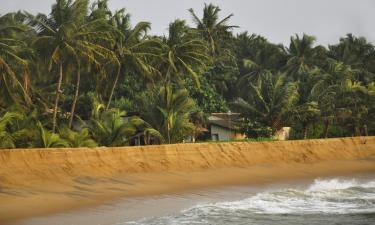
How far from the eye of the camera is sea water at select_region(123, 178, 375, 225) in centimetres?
1121

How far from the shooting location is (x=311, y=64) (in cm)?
4538

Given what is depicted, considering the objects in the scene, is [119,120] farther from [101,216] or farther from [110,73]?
[101,216]

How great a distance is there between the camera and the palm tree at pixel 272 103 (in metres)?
28.3

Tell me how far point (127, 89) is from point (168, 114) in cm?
1147

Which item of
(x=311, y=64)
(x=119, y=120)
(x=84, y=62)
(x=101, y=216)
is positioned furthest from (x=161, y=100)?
(x=311, y=64)

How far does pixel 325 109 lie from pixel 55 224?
24.7m

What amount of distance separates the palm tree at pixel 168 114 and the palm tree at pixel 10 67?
5632 millimetres

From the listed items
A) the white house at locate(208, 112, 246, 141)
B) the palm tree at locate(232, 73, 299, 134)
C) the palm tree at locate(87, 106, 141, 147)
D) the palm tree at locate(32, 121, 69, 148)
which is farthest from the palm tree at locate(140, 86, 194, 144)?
the white house at locate(208, 112, 246, 141)

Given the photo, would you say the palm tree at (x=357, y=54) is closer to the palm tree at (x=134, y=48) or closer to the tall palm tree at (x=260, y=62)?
the tall palm tree at (x=260, y=62)

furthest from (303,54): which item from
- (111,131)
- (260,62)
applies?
(111,131)

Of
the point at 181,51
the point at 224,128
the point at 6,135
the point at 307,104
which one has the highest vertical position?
the point at 181,51

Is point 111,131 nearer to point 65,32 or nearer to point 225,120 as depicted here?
point 65,32

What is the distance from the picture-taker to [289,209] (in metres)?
13.2

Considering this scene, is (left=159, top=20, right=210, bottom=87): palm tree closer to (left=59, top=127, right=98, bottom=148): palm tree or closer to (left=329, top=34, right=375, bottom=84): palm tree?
(left=59, top=127, right=98, bottom=148): palm tree
